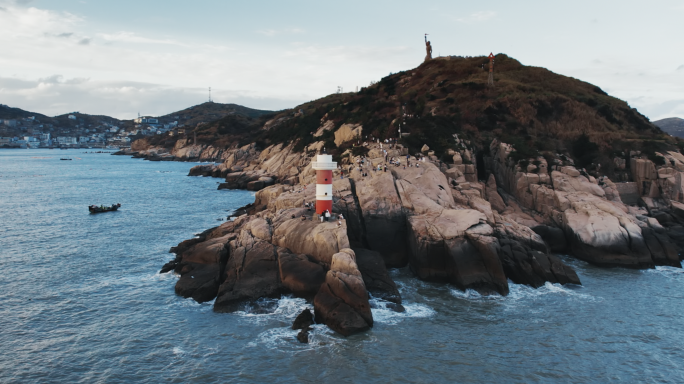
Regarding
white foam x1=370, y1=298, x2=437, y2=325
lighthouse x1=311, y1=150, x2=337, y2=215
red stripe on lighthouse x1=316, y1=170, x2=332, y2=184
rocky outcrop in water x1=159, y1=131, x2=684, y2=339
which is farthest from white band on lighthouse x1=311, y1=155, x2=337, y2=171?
white foam x1=370, y1=298, x2=437, y2=325

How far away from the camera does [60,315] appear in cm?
2453

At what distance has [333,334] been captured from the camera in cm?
2197

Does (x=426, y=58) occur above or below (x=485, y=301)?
above

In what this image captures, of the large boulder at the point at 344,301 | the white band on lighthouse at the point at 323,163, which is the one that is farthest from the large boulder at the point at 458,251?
the white band on lighthouse at the point at 323,163

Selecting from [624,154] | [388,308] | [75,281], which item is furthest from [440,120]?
[75,281]

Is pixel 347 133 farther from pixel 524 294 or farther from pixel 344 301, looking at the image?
pixel 344 301

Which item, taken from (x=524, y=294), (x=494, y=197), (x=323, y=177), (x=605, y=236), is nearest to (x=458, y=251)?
(x=524, y=294)

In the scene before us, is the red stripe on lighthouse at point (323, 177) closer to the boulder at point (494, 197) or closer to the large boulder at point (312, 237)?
the large boulder at point (312, 237)

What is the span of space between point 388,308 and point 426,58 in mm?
73074

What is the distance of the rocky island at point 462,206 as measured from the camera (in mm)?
27375

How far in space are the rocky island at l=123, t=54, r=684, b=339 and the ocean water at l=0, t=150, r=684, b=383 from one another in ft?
4.44

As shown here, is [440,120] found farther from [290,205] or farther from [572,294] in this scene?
[572,294]

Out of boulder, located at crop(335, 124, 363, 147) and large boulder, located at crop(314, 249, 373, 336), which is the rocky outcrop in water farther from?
boulder, located at crop(335, 124, 363, 147)

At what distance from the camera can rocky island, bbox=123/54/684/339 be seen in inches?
1078
